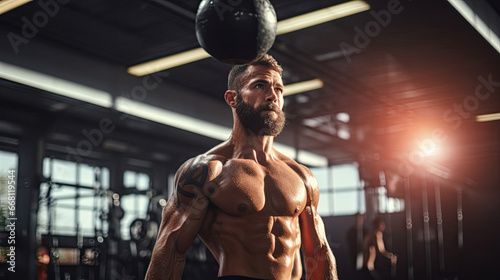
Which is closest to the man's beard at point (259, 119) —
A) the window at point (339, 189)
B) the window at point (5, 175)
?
the window at point (5, 175)

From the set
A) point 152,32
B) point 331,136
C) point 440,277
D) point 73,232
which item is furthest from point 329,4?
point 440,277

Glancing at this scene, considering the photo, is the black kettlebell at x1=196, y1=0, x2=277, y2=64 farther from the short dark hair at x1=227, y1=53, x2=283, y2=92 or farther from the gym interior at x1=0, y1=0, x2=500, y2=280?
the short dark hair at x1=227, y1=53, x2=283, y2=92

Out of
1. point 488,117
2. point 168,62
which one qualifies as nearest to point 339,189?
point 488,117

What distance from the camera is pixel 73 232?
7625 millimetres

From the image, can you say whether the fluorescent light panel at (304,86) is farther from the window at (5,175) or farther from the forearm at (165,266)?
the forearm at (165,266)

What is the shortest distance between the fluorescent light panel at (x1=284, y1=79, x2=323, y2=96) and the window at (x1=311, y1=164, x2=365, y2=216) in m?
5.64

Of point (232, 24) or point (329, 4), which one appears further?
point (329, 4)

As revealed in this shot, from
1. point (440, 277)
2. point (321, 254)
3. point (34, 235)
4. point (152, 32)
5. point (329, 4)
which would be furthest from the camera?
point (440, 277)

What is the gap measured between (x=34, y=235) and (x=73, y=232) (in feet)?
2.88

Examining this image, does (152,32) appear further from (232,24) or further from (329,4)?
(232,24)

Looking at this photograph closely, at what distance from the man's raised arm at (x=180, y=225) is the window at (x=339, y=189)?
A: 10.00 meters

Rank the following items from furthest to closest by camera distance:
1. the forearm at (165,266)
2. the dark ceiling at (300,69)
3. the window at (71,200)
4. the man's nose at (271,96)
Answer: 1. the window at (71,200)
2. the dark ceiling at (300,69)
3. the man's nose at (271,96)
4. the forearm at (165,266)

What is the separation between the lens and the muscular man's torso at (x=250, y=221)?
1.95 m

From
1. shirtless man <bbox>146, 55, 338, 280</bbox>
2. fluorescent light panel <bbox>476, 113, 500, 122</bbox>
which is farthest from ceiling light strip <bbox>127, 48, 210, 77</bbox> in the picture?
fluorescent light panel <bbox>476, 113, 500, 122</bbox>
